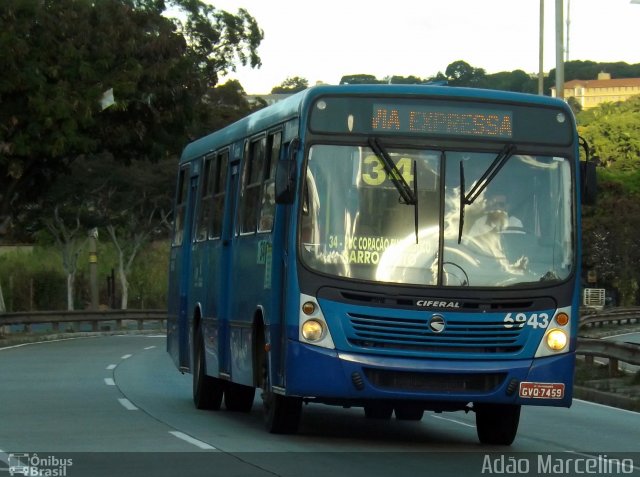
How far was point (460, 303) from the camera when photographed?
12688 mm

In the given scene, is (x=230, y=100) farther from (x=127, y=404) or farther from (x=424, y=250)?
(x=424, y=250)

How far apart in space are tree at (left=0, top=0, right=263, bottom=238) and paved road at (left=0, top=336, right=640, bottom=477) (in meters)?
13.9

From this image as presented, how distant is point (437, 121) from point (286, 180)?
1422 mm

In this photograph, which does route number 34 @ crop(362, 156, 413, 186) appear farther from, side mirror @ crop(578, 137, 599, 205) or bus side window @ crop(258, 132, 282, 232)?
side mirror @ crop(578, 137, 599, 205)

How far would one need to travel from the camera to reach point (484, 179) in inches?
513

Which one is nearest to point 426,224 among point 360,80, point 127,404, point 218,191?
point 360,80

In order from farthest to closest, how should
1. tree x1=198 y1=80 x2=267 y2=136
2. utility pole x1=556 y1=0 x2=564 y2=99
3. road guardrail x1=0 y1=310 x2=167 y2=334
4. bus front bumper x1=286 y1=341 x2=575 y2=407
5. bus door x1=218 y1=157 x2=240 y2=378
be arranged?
tree x1=198 y1=80 x2=267 y2=136
road guardrail x1=0 y1=310 x2=167 y2=334
utility pole x1=556 y1=0 x2=564 y2=99
bus door x1=218 y1=157 x2=240 y2=378
bus front bumper x1=286 y1=341 x2=575 y2=407

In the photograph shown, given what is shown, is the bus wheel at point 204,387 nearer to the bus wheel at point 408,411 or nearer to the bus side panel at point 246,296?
the bus side panel at point 246,296

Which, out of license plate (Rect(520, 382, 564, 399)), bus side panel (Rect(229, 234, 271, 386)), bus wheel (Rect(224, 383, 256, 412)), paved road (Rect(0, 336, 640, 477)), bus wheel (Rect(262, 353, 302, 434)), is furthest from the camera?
bus wheel (Rect(224, 383, 256, 412))

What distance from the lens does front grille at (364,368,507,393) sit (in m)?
12.7

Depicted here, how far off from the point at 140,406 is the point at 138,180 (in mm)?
39702

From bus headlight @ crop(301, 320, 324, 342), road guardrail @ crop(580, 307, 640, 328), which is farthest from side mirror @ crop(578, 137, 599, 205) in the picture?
road guardrail @ crop(580, 307, 640, 328)

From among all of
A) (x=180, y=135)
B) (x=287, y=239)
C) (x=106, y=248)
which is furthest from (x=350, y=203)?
(x=106, y=248)

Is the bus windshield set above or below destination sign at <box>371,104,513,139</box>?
below
